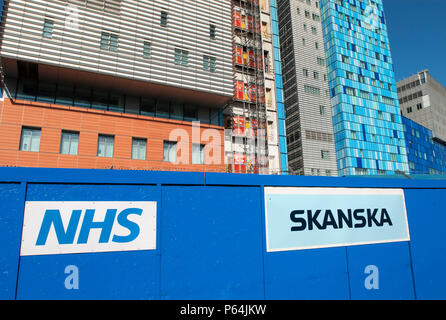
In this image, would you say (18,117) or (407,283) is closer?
(407,283)

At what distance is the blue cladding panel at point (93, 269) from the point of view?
144 inches

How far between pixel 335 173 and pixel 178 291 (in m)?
49.9

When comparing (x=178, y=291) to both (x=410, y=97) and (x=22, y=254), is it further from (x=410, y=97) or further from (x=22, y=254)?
(x=410, y=97)

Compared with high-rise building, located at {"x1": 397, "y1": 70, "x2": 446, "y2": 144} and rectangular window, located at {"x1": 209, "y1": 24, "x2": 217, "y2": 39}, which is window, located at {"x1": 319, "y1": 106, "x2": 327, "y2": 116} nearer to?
rectangular window, located at {"x1": 209, "y1": 24, "x2": 217, "y2": 39}

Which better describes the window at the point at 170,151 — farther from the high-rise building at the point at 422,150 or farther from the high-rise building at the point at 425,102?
the high-rise building at the point at 425,102

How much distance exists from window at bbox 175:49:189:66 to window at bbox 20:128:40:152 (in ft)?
45.2

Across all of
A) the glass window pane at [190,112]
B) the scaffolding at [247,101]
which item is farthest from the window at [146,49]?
the scaffolding at [247,101]

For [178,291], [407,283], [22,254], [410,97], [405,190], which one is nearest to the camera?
[22,254]

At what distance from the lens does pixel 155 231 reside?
417 cm

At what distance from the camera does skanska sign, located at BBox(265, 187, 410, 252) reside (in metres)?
4.81

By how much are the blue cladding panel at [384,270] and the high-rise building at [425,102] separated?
314 feet

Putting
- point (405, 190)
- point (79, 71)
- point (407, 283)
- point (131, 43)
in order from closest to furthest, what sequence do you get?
1. point (407, 283)
2. point (405, 190)
3. point (79, 71)
4. point (131, 43)

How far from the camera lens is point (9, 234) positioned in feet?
11.9
